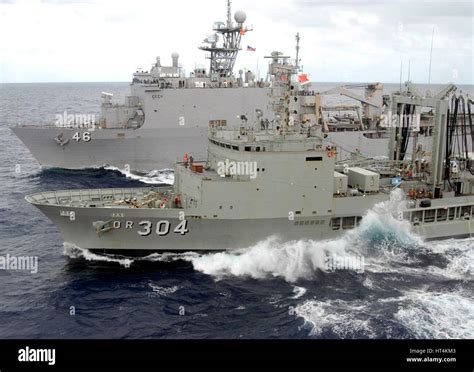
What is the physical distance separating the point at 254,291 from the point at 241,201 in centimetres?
352

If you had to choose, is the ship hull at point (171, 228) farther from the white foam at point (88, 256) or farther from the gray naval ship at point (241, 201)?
the white foam at point (88, 256)

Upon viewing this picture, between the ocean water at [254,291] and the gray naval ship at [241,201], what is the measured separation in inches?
22.3

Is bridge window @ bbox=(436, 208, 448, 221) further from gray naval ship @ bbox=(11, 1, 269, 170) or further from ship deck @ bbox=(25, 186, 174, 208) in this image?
gray naval ship @ bbox=(11, 1, 269, 170)

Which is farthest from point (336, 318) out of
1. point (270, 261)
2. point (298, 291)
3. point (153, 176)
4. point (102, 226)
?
point (153, 176)

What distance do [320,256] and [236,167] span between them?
15.6ft

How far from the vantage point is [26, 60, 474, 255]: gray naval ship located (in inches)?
707

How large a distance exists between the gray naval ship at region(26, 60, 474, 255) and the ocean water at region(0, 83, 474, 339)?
0.57 metres

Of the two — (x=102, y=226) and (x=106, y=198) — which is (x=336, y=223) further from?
(x=106, y=198)

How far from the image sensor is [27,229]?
22.4 m

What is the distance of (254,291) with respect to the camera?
16219mm

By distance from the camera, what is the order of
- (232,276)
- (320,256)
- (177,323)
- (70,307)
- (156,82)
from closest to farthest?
(177,323) < (70,307) < (232,276) < (320,256) < (156,82)
